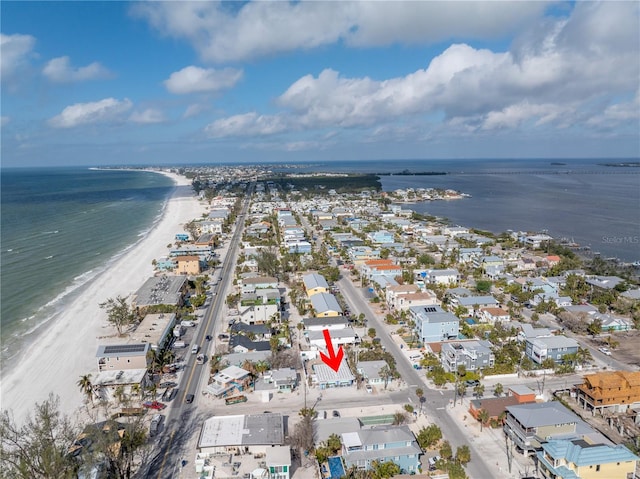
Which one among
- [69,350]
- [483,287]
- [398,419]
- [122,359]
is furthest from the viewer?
[483,287]

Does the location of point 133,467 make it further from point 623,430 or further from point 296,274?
point 296,274

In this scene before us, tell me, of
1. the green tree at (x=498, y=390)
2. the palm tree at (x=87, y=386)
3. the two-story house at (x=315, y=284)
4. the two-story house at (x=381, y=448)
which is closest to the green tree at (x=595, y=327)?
the green tree at (x=498, y=390)

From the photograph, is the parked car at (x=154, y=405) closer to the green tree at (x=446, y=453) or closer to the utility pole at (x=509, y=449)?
the green tree at (x=446, y=453)

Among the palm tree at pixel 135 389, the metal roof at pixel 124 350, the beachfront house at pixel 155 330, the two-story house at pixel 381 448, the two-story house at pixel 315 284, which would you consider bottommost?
the palm tree at pixel 135 389

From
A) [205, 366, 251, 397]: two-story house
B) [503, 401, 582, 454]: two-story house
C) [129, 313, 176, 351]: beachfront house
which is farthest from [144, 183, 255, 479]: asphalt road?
[503, 401, 582, 454]: two-story house

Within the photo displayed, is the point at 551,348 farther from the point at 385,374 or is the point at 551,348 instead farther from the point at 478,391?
the point at 385,374

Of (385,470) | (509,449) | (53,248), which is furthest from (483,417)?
(53,248)
